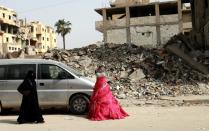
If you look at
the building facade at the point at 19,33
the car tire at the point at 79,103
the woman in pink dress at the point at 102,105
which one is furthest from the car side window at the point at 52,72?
the building facade at the point at 19,33

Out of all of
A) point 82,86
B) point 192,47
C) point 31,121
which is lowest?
point 31,121

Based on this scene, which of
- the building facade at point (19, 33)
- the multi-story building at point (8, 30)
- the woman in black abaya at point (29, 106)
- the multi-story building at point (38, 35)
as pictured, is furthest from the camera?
the multi-story building at point (38, 35)

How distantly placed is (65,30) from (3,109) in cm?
8435

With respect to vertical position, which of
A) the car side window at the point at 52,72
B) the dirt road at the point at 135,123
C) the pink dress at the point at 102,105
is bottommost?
the dirt road at the point at 135,123

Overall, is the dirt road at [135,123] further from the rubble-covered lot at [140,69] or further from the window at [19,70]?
the rubble-covered lot at [140,69]

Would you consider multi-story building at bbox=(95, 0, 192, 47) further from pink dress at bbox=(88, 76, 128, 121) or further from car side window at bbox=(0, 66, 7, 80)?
pink dress at bbox=(88, 76, 128, 121)

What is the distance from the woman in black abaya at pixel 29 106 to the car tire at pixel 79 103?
175cm

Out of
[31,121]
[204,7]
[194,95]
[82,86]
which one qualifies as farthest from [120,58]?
[31,121]

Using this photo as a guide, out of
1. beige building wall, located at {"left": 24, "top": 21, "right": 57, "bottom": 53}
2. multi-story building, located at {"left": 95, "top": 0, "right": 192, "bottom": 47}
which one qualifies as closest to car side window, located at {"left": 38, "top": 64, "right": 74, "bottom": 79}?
multi-story building, located at {"left": 95, "top": 0, "right": 192, "bottom": 47}

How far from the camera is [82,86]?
14336 millimetres

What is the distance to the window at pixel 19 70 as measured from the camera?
14.6 metres

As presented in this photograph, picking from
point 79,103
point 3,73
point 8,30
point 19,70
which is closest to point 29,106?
point 79,103

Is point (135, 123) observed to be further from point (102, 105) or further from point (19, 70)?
point (19, 70)

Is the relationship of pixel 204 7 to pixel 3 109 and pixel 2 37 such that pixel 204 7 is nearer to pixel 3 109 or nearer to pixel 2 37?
pixel 3 109
